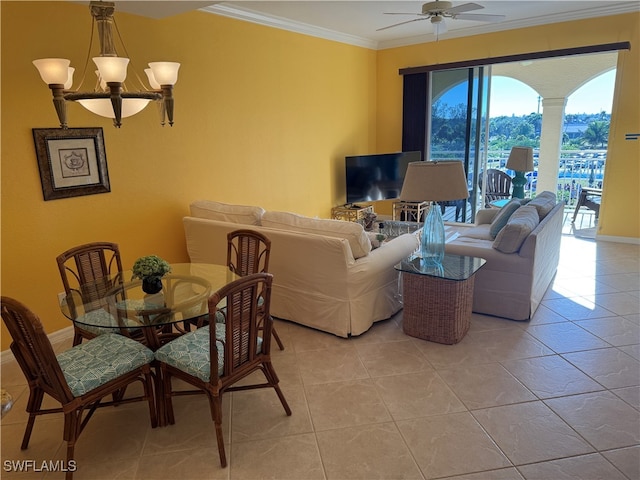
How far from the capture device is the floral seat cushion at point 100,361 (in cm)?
215

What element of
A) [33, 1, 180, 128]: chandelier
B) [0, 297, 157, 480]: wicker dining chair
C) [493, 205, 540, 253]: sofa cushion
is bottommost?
[0, 297, 157, 480]: wicker dining chair

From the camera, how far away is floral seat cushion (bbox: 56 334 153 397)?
2146 mm

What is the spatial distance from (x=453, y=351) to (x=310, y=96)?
387cm

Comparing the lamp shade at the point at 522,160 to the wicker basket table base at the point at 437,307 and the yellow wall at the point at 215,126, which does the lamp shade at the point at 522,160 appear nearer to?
the yellow wall at the point at 215,126

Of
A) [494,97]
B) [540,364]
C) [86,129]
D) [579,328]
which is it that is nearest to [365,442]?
[540,364]

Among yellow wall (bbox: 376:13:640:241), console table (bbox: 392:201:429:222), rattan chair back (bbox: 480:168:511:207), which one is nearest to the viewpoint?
yellow wall (bbox: 376:13:640:241)

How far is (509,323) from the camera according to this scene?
12.1 ft

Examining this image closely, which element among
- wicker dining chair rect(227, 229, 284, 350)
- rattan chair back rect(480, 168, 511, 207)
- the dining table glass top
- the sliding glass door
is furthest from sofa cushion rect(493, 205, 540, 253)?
rattan chair back rect(480, 168, 511, 207)

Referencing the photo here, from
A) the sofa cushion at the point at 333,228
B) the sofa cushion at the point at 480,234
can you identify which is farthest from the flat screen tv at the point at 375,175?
the sofa cushion at the point at 333,228

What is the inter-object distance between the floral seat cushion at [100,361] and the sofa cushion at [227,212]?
1586mm

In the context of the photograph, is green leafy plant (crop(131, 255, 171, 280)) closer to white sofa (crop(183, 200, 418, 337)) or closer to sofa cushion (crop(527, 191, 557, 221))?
white sofa (crop(183, 200, 418, 337))

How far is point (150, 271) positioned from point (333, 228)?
4.61 ft

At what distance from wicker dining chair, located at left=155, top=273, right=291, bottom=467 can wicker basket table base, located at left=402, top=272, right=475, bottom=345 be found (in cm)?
136

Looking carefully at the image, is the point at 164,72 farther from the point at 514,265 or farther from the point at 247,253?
the point at 514,265
